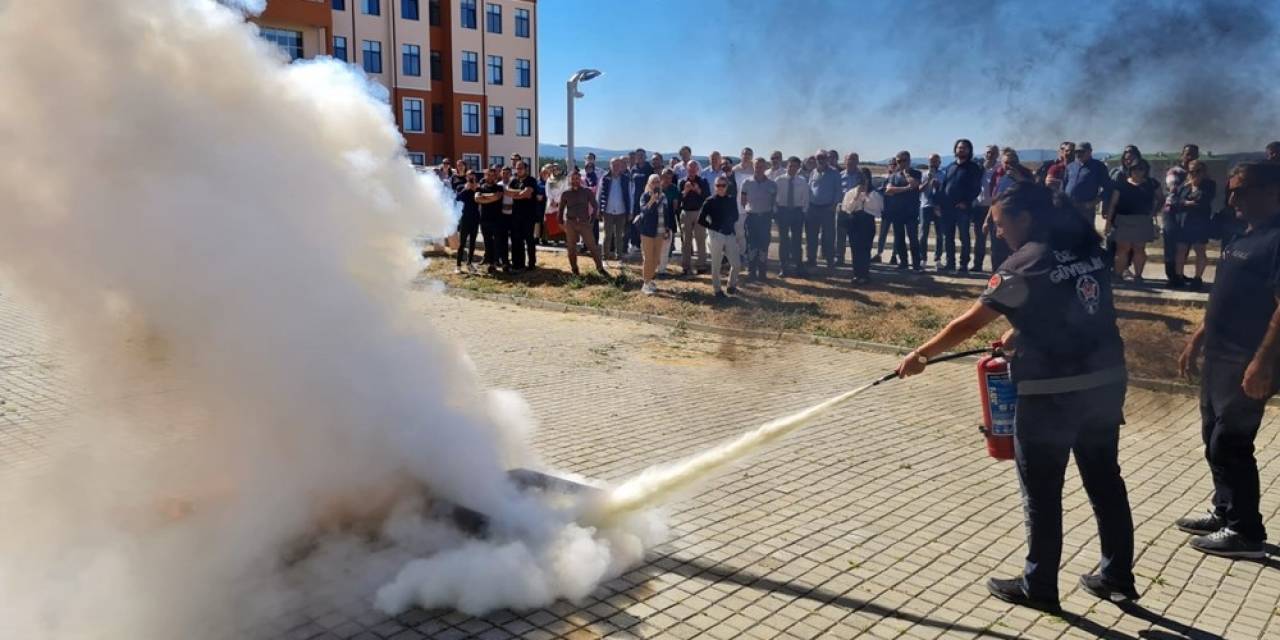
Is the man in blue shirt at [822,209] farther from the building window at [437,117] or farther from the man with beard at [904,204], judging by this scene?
the building window at [437,117]

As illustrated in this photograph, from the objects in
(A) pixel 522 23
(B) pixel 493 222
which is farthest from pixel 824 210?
(A) pixel 522 23

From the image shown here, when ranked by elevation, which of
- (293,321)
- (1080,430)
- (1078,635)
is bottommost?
(1078,635)

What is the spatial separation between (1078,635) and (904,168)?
11164 mm

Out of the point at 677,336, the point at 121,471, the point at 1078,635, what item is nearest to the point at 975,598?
the point at 1078,635

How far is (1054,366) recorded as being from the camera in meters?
4.20

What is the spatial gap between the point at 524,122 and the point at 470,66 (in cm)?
562

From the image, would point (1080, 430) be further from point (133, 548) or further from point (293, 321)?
point (133, 548)

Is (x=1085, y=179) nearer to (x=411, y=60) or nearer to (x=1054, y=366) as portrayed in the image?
(x=1054, y=366)

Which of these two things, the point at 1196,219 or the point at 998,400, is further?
the point at 1196,219

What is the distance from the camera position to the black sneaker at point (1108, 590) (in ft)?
14.6

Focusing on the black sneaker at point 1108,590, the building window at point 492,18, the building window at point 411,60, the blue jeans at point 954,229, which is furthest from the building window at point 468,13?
the black sneaker at point 1108,590

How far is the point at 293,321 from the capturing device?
4.69 m

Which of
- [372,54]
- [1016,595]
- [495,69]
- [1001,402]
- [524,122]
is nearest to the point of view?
[1016,595]

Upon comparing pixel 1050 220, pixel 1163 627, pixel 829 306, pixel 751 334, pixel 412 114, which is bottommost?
pixel 1163 627
